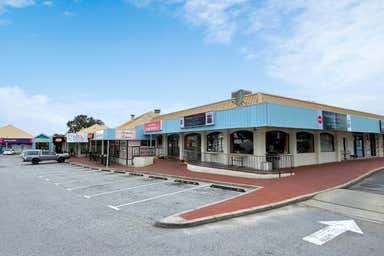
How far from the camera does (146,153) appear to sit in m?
21.2

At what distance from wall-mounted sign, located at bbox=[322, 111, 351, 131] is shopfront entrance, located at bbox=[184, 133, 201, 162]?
32.0 feet

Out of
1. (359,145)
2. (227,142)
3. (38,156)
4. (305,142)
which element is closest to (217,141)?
(227,142)

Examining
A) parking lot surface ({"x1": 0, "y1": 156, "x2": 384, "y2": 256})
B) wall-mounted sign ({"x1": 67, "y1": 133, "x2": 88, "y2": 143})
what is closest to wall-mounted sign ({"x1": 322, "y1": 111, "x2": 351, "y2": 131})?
parking lot surface ({"x1": 0, "y1": 156, "x2": 384, "y2": 256})

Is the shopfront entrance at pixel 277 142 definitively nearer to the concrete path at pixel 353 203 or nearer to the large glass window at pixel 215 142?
the large glass window at pixel 215 142

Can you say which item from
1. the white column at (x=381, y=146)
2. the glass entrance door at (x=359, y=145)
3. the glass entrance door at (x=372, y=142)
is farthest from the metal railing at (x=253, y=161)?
the white column at (x=381, y=146)

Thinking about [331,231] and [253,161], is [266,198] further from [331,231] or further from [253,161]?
[253,161]

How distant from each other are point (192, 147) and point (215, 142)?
3.54m

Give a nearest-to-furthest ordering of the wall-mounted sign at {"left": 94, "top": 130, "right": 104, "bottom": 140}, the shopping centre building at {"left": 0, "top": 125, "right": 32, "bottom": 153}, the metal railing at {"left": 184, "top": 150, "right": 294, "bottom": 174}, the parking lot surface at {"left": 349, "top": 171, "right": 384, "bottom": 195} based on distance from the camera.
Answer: the parking lot surface at {"left": 349, "top": 171, "right": 384, "bottom": 195}
the metal railing at {"left": 184, "top": 150, "right": 294, "bottom": 174}
the wall-mounted sign at {"left": 94, "top": 130, "right": 104, "bottom": 140}
the shopping centre building at {"left": 0, "top": 125, "right": 32, "bottom": 153}

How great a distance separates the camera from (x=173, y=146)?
2366 cm

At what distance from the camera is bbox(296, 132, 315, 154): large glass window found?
16422 mm

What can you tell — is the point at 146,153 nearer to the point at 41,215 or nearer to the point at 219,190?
the point at 219,190

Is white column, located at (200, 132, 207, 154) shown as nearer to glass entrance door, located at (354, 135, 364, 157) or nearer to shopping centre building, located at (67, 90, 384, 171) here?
shopping centre building, located at (67, 90, 384, 171)

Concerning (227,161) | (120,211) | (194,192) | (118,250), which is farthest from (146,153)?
(118,250)

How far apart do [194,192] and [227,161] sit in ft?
23.2
